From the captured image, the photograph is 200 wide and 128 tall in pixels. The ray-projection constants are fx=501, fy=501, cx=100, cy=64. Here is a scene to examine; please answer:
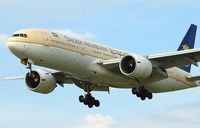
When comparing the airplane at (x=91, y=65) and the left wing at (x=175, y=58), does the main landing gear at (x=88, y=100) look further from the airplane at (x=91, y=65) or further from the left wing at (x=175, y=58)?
the left wing at (x=175, y=58)

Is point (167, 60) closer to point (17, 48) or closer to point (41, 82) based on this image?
point (41, 82)

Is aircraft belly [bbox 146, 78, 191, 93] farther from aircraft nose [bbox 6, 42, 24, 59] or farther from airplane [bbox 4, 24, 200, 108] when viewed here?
aircraft nose [bbox 6, 42, 24, 59]

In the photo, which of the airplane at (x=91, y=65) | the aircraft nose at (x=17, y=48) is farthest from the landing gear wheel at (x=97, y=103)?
the aircraft nose at (x=17, y=48)

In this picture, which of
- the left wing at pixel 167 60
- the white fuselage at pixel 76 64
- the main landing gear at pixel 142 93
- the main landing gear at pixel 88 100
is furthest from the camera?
the main landing gear at pixel 88 100

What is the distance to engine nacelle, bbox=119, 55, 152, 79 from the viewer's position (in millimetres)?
36438

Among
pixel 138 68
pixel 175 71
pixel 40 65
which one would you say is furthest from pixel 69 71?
pixel 175 71

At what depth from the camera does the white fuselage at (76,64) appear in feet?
115

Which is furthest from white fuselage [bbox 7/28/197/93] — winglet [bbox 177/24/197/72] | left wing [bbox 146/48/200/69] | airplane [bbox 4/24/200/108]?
winglet [bbox 177/24/197/72]

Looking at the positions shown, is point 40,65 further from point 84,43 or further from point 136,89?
point 136,89

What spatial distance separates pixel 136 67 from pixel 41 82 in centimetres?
827

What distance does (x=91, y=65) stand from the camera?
37562 millimetres

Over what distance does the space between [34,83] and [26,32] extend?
6.13 meters

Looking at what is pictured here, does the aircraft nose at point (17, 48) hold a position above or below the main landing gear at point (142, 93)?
above

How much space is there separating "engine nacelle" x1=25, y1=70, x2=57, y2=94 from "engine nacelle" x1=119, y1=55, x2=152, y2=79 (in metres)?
6.66
